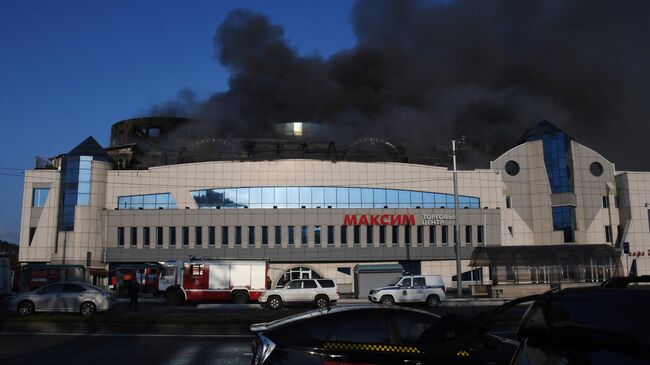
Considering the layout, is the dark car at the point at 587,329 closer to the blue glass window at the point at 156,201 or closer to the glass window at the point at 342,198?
the glass window at the point at 342,198

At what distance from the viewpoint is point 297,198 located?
59.2 m

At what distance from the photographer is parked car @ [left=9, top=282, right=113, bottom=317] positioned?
78.8 feet

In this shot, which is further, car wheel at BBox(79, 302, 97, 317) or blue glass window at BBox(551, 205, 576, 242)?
blue glass window at BBox(551, 205, 576, 242)

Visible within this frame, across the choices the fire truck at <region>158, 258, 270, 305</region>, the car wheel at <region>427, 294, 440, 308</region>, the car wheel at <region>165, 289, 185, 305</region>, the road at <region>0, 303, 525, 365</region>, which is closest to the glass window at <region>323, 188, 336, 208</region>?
the fire truck at <region>158, 258, 270, 305</region>

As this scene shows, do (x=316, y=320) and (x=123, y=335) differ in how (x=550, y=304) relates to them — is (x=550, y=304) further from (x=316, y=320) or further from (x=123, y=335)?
(x=123, y=335)

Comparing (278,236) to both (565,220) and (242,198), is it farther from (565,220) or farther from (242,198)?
(565,220)

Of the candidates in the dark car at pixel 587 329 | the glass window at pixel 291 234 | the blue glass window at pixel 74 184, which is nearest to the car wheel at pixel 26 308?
the dark car at pixel 587 329

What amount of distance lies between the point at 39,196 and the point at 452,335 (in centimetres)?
6223

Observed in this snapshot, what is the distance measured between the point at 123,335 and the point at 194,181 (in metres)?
43.7

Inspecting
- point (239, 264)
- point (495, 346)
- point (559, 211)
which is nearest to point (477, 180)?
point (559, 211)

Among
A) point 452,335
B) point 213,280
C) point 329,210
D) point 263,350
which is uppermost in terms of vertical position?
point 329,210

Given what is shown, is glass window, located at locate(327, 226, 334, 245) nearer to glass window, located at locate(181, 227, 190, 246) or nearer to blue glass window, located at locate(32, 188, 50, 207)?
glass window, located at locate(181, 227, 190, 246)

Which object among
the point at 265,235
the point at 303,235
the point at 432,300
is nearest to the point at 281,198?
the point at 265,235

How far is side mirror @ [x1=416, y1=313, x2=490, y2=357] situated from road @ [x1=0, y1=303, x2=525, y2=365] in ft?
22.2
